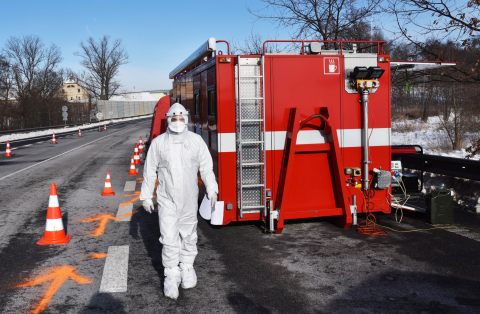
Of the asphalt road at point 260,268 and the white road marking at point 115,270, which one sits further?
the white road marking at point 115,270

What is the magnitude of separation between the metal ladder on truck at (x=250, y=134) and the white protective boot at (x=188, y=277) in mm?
2041

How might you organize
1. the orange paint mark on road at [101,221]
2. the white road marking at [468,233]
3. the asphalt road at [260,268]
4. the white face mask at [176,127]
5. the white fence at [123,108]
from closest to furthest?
the asphalt road at [260,268] < the white face mask at [176,127] < the white road marking at [468,233] < the orange paint mark on road at [101,221] < the white fence at [123,108]

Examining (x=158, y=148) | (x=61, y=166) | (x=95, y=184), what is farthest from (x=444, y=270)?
(x=61, y=166)

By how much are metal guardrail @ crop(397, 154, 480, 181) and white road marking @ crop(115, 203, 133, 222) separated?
20.3 feet

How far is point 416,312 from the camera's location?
13.0ft

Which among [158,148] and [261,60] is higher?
[261,60]

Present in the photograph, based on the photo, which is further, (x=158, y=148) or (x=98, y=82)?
(x=98, y=82)

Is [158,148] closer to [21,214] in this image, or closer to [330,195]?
[330,195]

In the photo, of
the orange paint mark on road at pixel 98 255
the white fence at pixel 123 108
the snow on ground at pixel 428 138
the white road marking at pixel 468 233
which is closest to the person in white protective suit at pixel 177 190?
the orange paint mark on road at pixel 98 255

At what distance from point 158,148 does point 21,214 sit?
516cm

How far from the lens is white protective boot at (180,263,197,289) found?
4.63 metres

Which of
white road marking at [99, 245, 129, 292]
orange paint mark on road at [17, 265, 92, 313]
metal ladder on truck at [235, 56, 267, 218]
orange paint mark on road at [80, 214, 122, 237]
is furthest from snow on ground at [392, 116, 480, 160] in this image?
orange paint mark on road at [17, 265, 92, 313]

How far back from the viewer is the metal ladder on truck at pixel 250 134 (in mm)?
6465

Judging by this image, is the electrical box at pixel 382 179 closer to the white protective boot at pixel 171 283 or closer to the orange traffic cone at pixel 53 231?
the white protective boot at pixel 171 283
